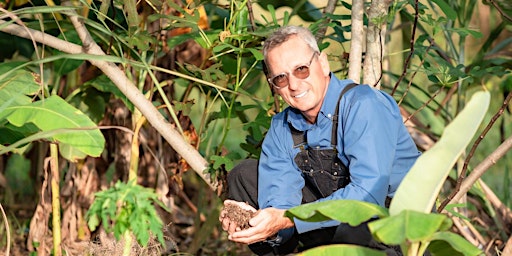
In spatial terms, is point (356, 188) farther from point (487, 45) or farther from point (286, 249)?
point (487, 45)

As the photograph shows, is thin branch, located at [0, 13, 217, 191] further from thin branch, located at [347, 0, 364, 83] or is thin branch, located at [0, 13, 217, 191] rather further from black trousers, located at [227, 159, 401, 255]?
thin branch, located at [347, 0, 364, 83]

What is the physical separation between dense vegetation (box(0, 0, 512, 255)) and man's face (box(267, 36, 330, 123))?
0.89 ft

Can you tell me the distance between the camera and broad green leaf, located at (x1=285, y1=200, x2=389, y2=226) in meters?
2.37

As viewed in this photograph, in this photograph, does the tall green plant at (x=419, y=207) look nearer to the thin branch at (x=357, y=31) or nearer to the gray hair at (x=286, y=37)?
the gray hair at (x=286, y=37)

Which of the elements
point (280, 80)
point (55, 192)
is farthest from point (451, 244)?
point (55, 192)

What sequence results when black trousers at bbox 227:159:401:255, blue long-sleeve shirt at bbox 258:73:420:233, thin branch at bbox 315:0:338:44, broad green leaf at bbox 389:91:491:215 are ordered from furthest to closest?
thin branch at bbox 315:0:338:44 < black trousers at bbox 227:159:401:255 < blue long-sleeve shirt at bbox 258:73:420:233 < broad green leaf at bbox 389:91:491:215

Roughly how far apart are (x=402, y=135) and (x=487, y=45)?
1.61m

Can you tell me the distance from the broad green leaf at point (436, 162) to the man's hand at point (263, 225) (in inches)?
28.5

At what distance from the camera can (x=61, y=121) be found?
3.31 meters

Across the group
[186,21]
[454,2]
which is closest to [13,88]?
[186,21]

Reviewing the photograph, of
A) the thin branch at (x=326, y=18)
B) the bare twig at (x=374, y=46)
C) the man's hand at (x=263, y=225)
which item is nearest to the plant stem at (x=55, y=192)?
the man's hand at (x=263, y=225)

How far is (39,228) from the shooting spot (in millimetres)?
3936

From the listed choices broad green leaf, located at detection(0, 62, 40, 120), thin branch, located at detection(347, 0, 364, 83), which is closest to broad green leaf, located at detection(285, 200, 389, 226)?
thin branch, located at detection(347, 0, 364, 83)

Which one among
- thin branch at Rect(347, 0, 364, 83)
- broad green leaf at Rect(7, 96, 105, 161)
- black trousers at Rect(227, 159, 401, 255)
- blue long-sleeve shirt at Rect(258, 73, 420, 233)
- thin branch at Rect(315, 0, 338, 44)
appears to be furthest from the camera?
thin branch at Rect(315, 0, 338, 44)
